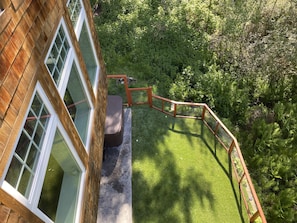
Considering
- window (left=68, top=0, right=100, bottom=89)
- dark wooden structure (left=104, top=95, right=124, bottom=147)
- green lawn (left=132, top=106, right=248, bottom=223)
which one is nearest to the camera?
window (left=68, top=0, right=100, bottom=89)

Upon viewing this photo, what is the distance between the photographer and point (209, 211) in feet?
17.8

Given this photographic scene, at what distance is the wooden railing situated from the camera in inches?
219

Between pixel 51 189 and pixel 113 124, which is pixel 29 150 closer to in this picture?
pixel 51 189

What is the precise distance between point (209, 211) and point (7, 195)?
4.50 meters

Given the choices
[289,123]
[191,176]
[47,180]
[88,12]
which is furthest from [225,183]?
[88,12]

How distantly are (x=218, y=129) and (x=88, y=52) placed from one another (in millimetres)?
4117

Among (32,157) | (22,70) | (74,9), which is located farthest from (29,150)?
(74,9)

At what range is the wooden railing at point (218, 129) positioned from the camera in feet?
18.2

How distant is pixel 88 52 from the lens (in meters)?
5.21

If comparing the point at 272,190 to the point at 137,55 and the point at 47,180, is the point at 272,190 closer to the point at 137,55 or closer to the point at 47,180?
the point at 47,180

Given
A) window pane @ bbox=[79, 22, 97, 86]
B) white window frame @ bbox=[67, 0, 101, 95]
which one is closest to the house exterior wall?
→ white window frame @ bbox=[67, 0, 101, 95]

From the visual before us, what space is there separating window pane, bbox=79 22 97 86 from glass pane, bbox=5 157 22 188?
2996 millimetres

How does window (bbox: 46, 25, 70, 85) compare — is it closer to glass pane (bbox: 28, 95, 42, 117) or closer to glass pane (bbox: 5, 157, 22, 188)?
glass pane (bbox: 28, 95, 42, 117)

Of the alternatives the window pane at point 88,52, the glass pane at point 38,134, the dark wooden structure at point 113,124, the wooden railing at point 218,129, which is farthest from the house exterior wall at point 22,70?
the wooden railing at point 218,129
